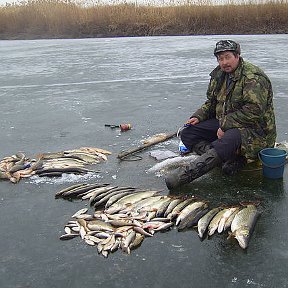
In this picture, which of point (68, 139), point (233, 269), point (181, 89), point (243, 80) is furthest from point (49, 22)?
point (233, 269)

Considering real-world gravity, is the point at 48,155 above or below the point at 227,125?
below

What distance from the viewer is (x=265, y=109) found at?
5.14 metres

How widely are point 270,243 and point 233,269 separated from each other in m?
0.54

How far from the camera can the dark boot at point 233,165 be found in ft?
17.3

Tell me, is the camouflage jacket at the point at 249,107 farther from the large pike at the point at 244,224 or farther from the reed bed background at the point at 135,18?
the reed bed background at the point at 135,18

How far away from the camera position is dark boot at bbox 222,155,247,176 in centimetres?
529

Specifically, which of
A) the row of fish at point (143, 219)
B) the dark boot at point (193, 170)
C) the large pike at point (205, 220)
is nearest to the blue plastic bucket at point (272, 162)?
the dark boot at point (193, 170)

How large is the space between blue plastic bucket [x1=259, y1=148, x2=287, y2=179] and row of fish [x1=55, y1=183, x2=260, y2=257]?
2.77ft

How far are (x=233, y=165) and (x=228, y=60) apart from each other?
4.02ft

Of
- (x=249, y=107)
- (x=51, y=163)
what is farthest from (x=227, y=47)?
(x=51, y=163)

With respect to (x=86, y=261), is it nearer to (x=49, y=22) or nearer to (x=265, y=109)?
(x=265, y=109)

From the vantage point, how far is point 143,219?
428cm

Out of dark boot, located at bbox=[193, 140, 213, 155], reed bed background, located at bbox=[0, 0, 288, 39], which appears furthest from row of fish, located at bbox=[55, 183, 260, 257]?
reed bed background, located at bbox=[0, 0, 288, 39]

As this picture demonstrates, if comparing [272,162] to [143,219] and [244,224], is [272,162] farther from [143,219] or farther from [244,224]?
[143,219]
